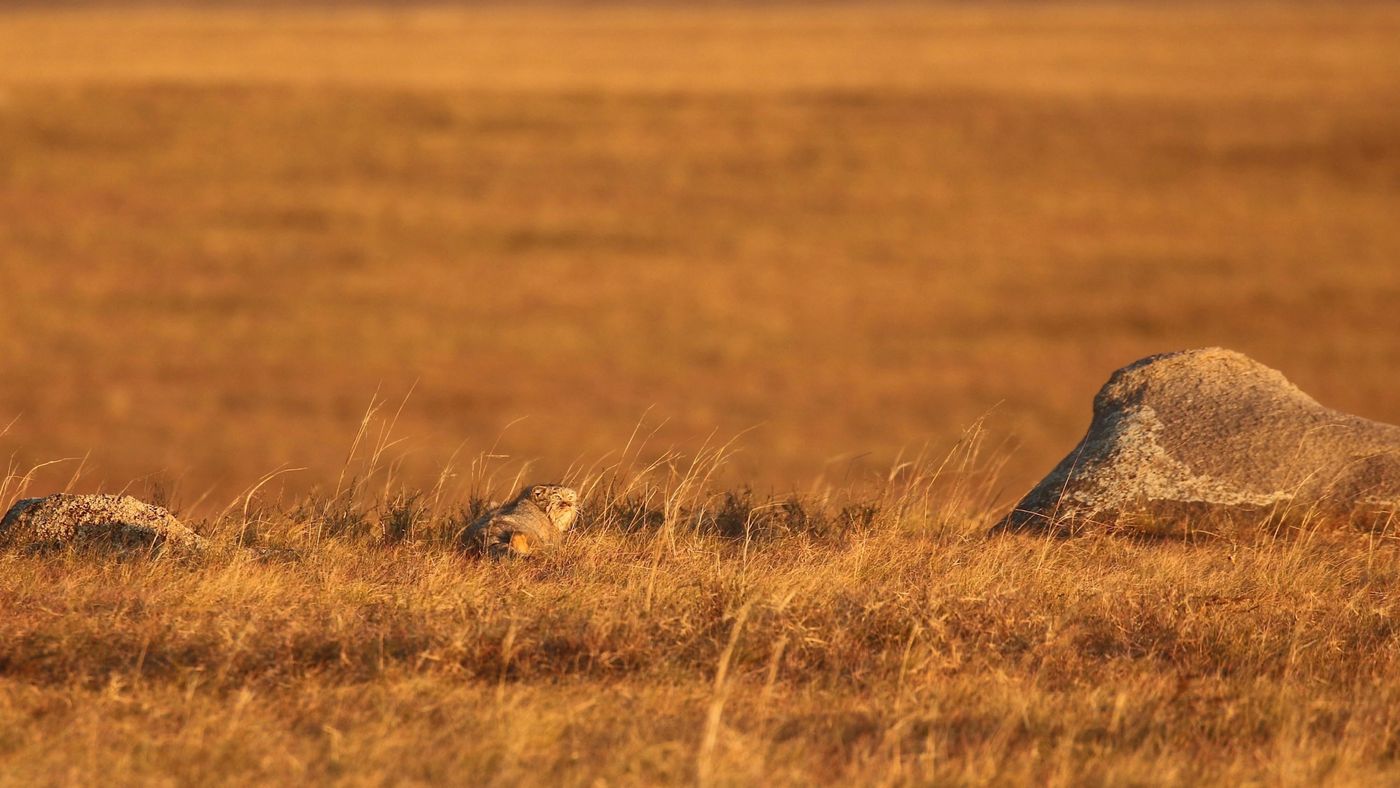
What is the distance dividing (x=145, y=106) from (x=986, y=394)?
74.6ft

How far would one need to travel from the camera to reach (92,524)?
566cm

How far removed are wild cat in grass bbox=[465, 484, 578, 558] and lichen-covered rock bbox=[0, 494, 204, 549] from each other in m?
1.01

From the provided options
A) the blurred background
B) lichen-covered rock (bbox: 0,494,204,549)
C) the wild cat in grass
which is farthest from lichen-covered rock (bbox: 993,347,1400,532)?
the blurred background

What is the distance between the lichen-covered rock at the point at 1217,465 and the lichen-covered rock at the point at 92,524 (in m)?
3.23

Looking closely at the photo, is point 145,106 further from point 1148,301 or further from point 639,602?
point 639,602

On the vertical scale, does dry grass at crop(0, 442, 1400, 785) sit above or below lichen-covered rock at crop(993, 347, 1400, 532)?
below

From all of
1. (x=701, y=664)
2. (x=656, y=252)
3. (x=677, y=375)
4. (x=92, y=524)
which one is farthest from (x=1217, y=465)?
(x=656, y=252)

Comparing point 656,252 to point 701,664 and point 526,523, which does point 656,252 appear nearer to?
point 526,523

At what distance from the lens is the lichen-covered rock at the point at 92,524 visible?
220 inches

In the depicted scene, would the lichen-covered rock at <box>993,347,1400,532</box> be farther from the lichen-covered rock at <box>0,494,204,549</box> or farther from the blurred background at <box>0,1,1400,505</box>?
the blurred background at <box>0,1,1400,505</box>

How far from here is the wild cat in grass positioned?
5.68m

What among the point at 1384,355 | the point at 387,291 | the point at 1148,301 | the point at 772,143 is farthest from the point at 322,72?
the point at 1384,355

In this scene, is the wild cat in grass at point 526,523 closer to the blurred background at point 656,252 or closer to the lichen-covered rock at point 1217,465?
the lichen-covered rock at point 1217,465

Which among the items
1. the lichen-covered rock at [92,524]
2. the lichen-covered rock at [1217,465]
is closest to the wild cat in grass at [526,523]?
the lichen-covered rock at [92,524]
